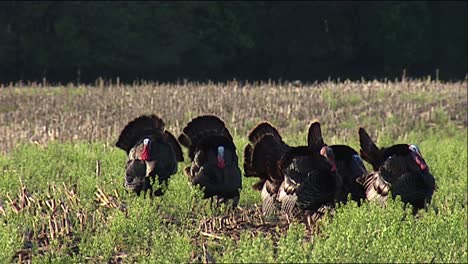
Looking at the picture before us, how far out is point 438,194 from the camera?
12.6m

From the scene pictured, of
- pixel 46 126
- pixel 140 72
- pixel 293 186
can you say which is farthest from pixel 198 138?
pixel 140 72

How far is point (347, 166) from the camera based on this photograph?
10.8 m

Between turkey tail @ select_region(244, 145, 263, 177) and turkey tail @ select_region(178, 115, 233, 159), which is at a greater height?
turkey tail @ select_region(178, 115, 233, 159)

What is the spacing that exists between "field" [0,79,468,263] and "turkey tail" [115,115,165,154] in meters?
0.51

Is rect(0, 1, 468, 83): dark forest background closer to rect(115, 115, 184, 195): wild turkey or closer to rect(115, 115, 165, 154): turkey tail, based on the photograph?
rect(115, 115, 165, 154): turkey tail

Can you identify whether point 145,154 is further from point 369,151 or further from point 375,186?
point 375,186

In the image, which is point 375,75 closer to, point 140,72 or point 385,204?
point 140,72

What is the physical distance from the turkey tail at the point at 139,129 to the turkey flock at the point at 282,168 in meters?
0.01

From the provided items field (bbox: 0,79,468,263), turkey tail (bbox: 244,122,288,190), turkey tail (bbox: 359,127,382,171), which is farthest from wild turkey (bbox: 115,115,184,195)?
turkey tail (bbox: 359,127,382,171)

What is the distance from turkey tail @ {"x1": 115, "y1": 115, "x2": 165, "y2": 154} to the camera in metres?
11.7

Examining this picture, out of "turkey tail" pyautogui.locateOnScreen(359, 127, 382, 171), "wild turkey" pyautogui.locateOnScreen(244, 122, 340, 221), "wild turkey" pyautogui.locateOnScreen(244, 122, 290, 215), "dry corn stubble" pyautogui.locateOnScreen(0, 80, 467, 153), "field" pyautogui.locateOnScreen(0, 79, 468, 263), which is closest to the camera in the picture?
"field" pyautogui.locateOnScreen(0, 79, 468, 263)

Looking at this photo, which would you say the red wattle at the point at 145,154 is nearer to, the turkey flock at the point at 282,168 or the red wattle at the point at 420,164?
the turkey flock at the point at 282,168

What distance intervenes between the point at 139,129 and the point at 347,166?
2.64 metres

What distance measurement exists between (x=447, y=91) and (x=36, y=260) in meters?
18.7
